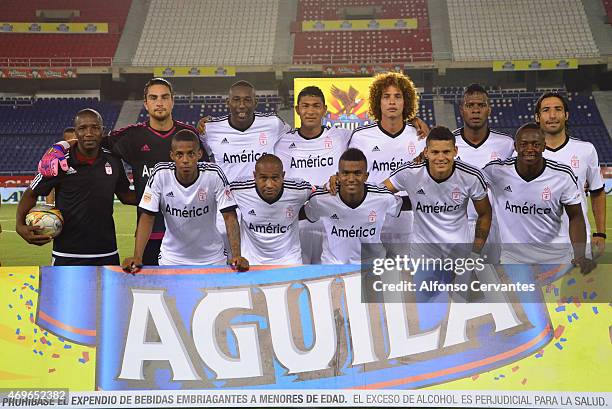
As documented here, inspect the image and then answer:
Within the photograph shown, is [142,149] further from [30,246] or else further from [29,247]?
[30,246]

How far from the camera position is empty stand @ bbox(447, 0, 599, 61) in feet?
102

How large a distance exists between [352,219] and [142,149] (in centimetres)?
172

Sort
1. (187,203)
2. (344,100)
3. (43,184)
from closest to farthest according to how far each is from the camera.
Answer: (187,203) < (43,184) < (344,100)

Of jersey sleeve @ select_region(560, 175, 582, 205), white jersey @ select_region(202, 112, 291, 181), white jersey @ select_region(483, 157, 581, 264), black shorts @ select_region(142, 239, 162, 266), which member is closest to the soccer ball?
black shorts @ select_region(142, 239, 162, 266)

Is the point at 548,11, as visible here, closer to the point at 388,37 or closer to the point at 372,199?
the point at 388,37

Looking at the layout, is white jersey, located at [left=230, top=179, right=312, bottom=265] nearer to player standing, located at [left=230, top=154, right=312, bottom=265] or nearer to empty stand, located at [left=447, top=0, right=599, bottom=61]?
player standing, located at [left=230, top=154, right=312, bottom=265]

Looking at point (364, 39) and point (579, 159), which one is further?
point (364, 39)

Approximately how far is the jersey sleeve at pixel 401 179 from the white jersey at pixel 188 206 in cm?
119

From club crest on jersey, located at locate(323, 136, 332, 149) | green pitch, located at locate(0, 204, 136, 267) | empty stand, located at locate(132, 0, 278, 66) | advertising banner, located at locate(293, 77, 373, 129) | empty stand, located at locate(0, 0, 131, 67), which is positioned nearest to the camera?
club crest on jersey, located at locate(323, 136, 332, 149)

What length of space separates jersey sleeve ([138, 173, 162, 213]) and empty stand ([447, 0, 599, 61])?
27536 millimetres

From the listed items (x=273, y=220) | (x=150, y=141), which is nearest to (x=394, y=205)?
(x=273, y=220)

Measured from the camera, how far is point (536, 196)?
4777 millimetres

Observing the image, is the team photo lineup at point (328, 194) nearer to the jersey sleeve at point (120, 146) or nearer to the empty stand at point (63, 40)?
the jersey sleeve at point (120, 146)

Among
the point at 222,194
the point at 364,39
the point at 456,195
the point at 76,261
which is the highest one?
the point at 364,39
